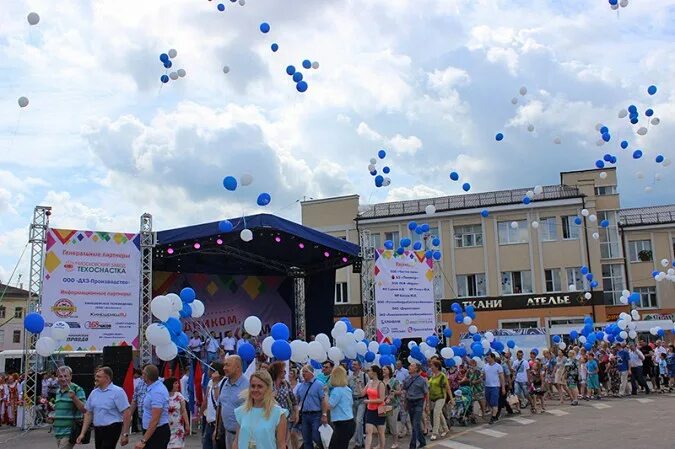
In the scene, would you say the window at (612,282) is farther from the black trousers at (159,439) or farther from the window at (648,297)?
the black trousers at (159,439)

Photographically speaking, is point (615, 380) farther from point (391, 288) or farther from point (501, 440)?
point (501, 440)

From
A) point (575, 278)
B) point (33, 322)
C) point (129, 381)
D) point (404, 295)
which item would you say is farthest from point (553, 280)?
point (33, 322)

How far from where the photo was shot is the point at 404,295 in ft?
65.8

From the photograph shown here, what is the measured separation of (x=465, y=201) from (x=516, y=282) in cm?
568

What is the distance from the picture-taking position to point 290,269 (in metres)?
24.0

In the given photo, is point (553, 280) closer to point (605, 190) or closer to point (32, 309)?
point (605, 190)

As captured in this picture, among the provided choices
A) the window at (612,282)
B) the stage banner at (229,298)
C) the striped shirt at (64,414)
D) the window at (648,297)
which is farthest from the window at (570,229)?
the striped shirt at (64,414)

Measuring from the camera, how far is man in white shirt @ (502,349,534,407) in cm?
1527

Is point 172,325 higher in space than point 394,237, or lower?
lower

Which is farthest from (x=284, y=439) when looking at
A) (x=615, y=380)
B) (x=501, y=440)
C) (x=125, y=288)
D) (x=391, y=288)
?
(x=615, y=380)

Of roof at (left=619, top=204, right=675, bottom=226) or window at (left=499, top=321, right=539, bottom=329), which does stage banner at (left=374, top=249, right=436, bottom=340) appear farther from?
roof at (left=619, top=204, right=675, bottom=226)

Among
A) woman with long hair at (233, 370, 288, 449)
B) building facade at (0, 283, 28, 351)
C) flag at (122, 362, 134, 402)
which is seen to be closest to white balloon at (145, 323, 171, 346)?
woman with long hair at (233, 370, 288, 449)

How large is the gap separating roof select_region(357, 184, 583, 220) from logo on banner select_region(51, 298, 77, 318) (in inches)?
1003

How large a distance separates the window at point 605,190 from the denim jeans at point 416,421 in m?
29.7
